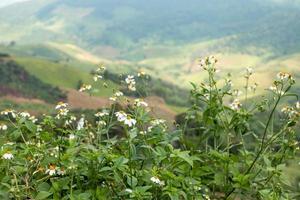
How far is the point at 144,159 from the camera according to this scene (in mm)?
5465

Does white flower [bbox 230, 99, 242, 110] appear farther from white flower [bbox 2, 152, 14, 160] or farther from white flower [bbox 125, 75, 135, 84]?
white flower [bbox 2, 152, 14, 160]

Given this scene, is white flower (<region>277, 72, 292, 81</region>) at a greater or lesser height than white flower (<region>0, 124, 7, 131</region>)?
greater

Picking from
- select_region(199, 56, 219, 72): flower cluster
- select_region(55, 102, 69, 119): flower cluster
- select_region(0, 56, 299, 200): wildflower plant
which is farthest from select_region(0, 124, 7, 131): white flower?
select_region(199, 56, 219, 72): flower cluster

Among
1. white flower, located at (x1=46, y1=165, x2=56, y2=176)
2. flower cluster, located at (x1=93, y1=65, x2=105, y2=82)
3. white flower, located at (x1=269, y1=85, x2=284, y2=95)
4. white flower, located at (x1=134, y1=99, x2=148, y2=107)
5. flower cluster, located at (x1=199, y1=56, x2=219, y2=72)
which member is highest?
flower cluster, located at (x1=199, y1=56, x2=219, y2=72)

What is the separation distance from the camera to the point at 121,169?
16.6 feet

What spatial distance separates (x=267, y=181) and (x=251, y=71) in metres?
1.64

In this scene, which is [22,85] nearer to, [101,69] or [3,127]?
[101,69]

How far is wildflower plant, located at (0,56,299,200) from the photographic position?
5129 mm

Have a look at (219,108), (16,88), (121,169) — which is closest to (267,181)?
(219,108)

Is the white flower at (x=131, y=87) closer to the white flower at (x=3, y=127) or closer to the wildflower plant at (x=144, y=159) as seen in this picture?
the wildflower plant at (x=144, y=159)

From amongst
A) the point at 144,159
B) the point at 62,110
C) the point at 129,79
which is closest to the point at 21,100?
the point at 129,79

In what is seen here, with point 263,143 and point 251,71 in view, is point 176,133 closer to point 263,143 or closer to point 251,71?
point 263,143

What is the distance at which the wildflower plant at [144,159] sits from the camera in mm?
5129

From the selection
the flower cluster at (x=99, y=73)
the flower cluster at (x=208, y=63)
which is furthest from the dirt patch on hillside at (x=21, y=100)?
the flower cluster at (x=208, y=63)
